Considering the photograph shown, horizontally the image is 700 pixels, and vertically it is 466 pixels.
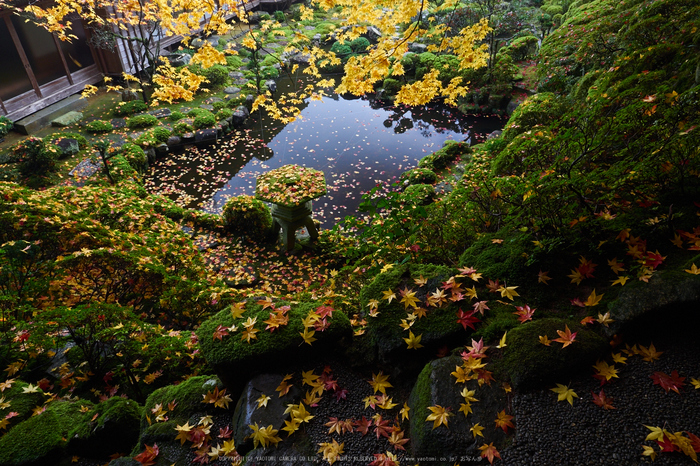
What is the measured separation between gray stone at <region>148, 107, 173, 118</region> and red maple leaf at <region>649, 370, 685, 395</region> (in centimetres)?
1585

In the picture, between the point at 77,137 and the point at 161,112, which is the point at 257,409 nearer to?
the point at 77,137

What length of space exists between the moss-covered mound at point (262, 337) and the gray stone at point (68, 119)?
13950 mm

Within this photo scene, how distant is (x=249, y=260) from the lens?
798 centimetres

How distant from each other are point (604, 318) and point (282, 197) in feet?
19.9

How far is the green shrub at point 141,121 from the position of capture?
12.9 meters

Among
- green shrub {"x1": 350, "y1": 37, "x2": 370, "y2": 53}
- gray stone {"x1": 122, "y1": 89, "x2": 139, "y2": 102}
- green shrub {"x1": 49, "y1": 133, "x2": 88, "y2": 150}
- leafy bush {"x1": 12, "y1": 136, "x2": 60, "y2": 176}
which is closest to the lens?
leafy bush {"x1": 12, "y1": 136, "x2": 60, "y2": 176}

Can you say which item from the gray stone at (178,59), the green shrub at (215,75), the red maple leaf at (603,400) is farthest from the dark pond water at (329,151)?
the red maple leaf at (603,400)

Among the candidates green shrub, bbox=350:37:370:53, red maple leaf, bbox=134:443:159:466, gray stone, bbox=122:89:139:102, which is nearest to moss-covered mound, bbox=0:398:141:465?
red maple leaf, bbox=134:443:159:466

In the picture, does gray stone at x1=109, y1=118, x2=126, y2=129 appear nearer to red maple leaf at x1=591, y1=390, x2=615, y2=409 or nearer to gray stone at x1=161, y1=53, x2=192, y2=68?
gray stone at x1=161, y1=53, x2=192, y2=68

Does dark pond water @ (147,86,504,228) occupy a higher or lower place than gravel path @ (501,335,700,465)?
lower

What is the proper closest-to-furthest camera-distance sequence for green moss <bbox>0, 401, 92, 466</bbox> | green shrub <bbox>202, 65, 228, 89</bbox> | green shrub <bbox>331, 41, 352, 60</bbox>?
green moss <bbox>0, 401, 92, 466</bbox> → green shrub <bbox>202, 65, 228, 89</bbox> → green shrub <bbox>331, 41, 352, 60</bbox>

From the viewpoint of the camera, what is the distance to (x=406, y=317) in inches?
118

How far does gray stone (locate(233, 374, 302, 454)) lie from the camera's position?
2635 millimetres

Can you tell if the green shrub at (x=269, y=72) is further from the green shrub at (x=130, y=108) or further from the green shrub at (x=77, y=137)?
the green shrub at (x=77, y=137)
